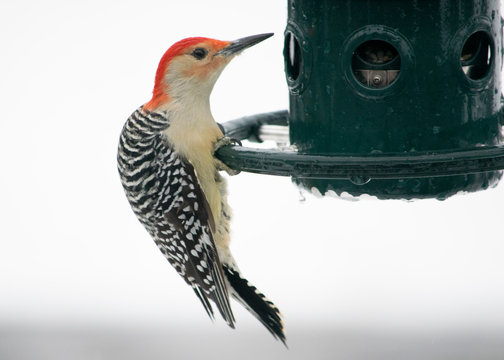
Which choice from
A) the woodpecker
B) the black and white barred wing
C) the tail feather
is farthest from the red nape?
the tail feather

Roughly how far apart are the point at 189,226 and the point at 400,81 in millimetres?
1222

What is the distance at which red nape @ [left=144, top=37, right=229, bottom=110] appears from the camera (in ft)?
13.8

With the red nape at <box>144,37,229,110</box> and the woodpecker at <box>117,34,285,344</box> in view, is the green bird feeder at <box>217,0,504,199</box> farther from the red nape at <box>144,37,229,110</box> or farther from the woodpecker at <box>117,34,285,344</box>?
the red nape at <box>144,37,229,110</box>

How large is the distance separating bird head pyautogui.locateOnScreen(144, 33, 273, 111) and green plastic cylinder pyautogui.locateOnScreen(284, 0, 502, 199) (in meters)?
0.37

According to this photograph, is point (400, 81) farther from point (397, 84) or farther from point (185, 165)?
point (185, 165)

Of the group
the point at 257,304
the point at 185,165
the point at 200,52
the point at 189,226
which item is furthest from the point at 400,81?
the point at 257,304

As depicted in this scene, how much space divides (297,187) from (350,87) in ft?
2.04

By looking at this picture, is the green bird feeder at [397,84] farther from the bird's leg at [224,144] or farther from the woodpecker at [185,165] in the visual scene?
the woodpecker at [185,165]

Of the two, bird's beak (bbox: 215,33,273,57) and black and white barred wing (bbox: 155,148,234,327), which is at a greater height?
bird's beak (bbox: 215,33,273,57)

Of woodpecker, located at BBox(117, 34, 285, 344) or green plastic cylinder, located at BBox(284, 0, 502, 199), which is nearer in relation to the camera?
green plastic cylinder, located at BBox(284, 0, 502, 199)

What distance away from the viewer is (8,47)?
309 inches

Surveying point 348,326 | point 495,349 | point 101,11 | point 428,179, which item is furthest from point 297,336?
point 101,11

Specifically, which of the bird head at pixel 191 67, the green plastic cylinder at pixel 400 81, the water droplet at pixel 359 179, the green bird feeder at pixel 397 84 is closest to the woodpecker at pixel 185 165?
the bird head at pixel 191 67

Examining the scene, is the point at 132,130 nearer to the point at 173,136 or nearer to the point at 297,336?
the point at 173,136
